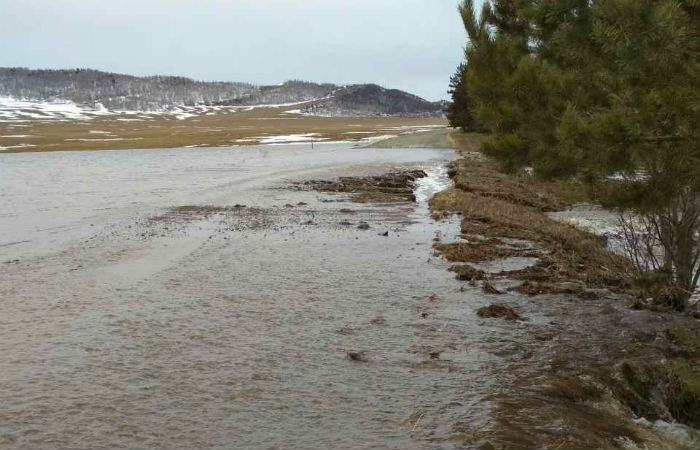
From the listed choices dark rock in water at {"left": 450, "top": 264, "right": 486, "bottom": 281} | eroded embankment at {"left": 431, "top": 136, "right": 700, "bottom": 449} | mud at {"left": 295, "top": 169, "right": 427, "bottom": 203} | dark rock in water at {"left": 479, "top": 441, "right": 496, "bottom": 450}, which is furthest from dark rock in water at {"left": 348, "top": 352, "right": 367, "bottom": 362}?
mud at {"left": 295, "top": 169, "right": 427, "bottom": 203}

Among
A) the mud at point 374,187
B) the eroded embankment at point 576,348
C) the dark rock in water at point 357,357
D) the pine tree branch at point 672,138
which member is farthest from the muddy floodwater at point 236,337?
the mud at point 374,187

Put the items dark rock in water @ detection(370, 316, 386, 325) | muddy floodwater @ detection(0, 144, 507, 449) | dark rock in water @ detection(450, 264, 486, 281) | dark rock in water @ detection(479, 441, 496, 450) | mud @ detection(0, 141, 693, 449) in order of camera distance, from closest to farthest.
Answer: dark rock in water @ detection(479, 441, 496, 450)
mud @ detection(0, 141, 693, 449)
muddy floodwater @ detection(0, 144, 507, 449)
dark rock in water @ detection(370, 316, 386, 325)
dark rock in water @ detection(450, 264, 486, 281)

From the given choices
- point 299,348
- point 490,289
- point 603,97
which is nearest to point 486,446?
point 299,348

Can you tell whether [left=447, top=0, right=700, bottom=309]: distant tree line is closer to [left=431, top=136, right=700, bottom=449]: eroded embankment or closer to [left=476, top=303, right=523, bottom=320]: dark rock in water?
[left=431, top=136, right=700, bottom=449]: eroded embankment

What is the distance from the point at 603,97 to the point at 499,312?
4.76m

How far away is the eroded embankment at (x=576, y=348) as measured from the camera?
23.4ft

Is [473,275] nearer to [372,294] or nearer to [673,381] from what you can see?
[372,294]

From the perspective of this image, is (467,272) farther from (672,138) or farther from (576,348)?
(672,138)

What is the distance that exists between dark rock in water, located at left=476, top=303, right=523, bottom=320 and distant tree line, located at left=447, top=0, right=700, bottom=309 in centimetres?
248

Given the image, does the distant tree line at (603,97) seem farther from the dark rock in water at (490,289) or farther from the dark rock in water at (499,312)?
the dark rock in water at (490,289)

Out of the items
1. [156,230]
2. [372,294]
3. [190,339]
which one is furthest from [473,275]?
[156,230]

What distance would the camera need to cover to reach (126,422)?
746 cm

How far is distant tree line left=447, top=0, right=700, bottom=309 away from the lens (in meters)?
6.15

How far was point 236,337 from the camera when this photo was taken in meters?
10.8
